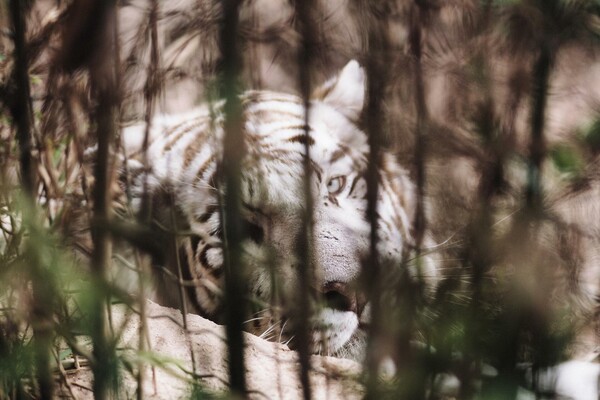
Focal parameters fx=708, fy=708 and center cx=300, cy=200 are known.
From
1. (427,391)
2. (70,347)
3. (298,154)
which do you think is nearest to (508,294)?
(427,391)

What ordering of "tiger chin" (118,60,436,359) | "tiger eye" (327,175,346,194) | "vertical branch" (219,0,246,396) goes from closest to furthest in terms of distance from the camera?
1. "vertical branch" (219,0,246,396)
2. "tiger chin" (118,60,436,359)
3. "tiger eye" (327,175,346,194)

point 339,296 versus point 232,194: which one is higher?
point 232,194

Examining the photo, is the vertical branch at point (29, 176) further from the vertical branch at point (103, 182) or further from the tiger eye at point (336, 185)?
the tiger eye at point (336, 185)

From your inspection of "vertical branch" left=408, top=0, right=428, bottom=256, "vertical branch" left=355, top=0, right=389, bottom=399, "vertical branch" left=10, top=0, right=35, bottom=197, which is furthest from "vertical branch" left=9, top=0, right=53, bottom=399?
"vertical branch" left=408, top=0, right=428, bottom=256

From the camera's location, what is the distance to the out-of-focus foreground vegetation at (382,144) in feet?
3.89

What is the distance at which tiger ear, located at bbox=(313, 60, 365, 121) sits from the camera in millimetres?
1286

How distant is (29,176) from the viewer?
4.13 ft

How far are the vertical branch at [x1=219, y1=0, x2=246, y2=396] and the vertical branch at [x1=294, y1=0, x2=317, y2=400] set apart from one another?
0.33 feet

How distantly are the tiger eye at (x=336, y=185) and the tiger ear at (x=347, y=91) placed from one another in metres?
0.14

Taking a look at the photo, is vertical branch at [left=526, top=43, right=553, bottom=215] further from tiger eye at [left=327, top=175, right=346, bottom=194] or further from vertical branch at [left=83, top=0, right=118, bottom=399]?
vertical branch at [left=83, top=0, right=118, bottom=399]

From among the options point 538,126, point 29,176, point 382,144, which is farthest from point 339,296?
point 29,176

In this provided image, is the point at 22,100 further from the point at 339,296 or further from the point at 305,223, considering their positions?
the point at 339,296

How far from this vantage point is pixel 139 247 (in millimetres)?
1209

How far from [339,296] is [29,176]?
0.61 meters
